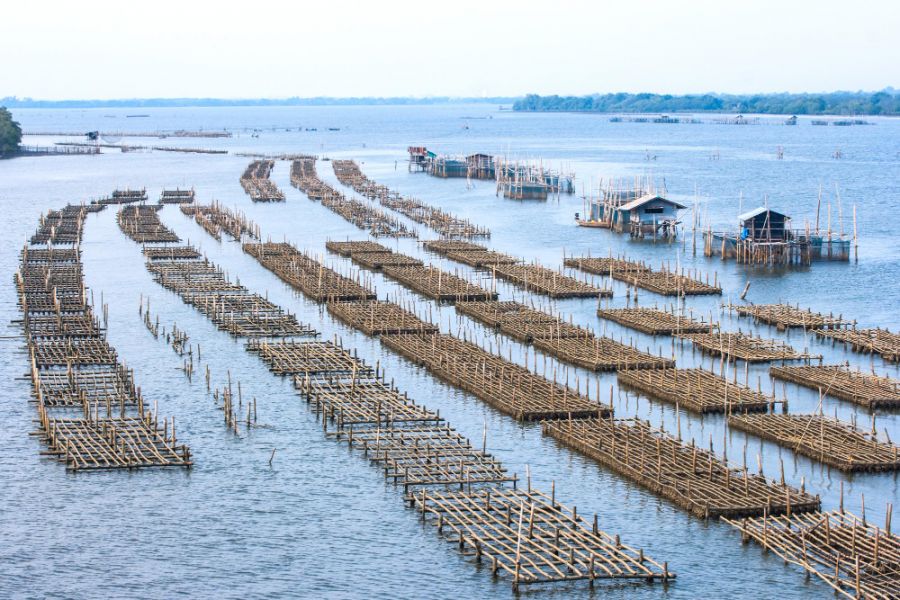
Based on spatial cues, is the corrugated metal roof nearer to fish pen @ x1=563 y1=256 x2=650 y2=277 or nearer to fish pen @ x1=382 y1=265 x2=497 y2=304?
fish pen @ x1=563 y1=256 x2=650 y2=277

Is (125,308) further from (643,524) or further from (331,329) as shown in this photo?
(643,524)

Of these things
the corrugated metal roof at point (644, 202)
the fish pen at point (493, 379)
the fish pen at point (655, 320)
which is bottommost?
the fish pen at point (493, 379)

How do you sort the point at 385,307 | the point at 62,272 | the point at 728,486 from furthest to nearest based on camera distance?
the point at 62,272
the point at 385,307
the point at 728,486

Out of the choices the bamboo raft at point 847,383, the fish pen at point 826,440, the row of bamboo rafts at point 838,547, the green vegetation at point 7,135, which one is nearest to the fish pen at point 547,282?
the bamboo raft at point 847,383

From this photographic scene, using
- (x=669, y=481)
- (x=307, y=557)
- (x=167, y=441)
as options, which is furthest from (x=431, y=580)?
(x=167, y=441)

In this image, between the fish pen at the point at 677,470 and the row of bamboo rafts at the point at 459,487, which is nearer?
the row of bamboo rafts at the point at 459,487

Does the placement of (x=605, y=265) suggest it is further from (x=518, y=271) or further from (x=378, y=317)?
(x=378, y=317)

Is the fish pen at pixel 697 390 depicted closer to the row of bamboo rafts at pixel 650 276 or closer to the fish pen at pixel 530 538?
the fish pen at pixel 530 538
